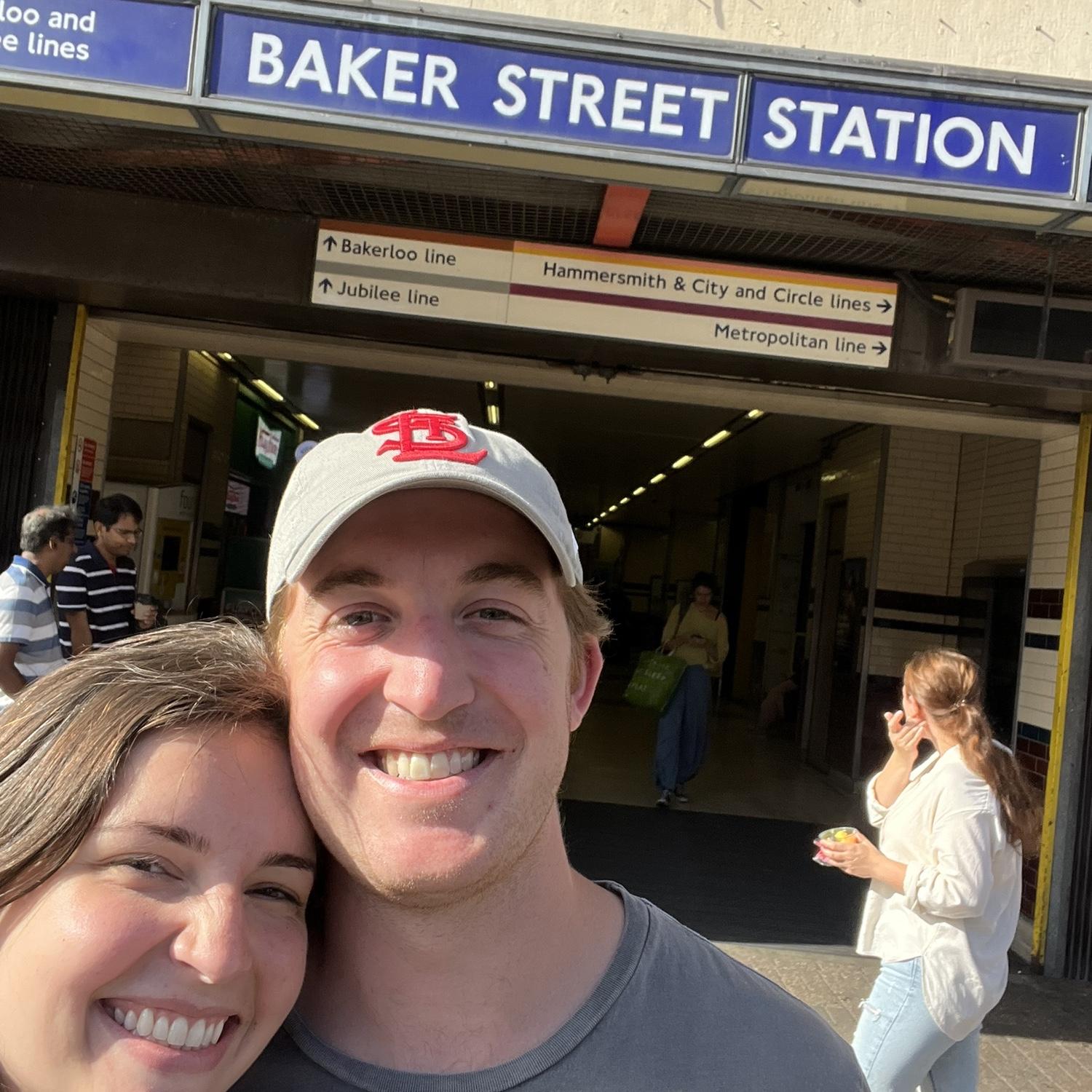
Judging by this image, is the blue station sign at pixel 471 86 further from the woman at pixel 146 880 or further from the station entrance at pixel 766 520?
the woman at pixel 146 880

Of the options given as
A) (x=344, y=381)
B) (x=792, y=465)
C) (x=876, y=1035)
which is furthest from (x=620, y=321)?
(x=792, y=465)

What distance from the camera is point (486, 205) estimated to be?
4.97 meters

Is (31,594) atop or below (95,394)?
below

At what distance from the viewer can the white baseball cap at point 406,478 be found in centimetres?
134

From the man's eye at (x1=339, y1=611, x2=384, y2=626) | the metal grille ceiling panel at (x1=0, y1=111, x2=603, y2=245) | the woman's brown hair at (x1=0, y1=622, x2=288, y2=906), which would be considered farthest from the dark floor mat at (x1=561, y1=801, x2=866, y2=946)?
the man's eye at (x1=339, y1=611, x2=384, y2=626)

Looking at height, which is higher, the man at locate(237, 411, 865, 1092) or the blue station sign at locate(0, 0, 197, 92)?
the blue station sign at locate(0, 0, 197, 92)

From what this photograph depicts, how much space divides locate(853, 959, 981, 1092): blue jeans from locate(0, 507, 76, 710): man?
154 inches

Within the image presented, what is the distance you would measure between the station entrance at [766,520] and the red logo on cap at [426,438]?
2167 millimetres

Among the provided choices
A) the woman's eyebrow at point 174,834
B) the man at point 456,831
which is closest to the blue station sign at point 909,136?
the man at point 456,831

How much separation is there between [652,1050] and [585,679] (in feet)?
1.70

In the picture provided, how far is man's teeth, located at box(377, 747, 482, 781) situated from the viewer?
129 cm

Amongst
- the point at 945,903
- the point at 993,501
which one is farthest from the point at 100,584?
the point at 993,501

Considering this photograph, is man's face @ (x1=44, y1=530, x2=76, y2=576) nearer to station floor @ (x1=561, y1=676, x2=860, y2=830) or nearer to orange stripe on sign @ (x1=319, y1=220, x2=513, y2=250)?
orange stripe on sign @ (x1=319, y1=220, x2=513, y2=250)

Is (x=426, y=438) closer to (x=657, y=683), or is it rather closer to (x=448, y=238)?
(x=448, y=238)
